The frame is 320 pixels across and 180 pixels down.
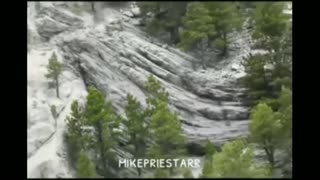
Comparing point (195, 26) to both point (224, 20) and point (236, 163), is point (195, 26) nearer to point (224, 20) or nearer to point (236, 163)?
point (224, 20)

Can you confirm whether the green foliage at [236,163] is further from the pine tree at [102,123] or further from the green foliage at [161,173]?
the pine tree at [102,123]

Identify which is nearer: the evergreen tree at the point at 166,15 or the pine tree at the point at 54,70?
the evergreen tree at the point at 166,15

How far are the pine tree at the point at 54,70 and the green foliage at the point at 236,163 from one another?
5.32 ft

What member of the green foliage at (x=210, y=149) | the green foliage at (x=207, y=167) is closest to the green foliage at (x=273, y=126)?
the green foliage at (x=210, y=149)

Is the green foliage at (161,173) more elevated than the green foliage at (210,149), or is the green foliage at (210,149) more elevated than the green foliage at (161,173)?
the green foliage at (210,149)

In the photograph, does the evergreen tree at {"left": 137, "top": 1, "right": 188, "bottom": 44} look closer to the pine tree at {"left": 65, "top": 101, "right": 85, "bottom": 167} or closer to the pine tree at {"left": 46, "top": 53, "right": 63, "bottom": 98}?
the pine tree at {"left": 46, "top": 53, "right": 63, "bottom": 98}

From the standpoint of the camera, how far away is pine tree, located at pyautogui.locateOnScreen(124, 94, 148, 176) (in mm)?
8438

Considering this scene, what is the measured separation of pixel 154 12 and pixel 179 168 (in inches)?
55.8

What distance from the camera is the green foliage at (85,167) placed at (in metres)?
8.07

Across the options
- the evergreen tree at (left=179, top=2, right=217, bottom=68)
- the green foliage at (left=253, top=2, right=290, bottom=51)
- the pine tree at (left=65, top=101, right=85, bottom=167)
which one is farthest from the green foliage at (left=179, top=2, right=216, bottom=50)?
the pine tree at (left=65, top=101, right=85, bottom=167)

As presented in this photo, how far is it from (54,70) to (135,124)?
907mm

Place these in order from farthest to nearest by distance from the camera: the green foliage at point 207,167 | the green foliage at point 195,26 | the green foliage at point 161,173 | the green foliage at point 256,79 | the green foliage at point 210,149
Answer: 1. the green foliage at point 256,79
2. the green foliage at point 210,149
3. the green foliage at point 195,26
4. the green foliage at point 207,167
5. the green foliage at point 161,173

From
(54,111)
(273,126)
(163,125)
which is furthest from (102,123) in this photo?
(273,126)
